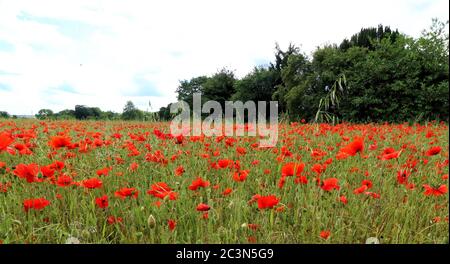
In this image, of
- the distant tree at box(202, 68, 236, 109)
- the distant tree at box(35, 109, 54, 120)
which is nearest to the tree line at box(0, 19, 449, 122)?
the distant tree at box(35, 109, 54, 120)

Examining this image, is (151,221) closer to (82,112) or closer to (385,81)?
(82,112)

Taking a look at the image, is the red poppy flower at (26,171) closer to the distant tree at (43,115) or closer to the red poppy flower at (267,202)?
the red poppy flower at (267,202)

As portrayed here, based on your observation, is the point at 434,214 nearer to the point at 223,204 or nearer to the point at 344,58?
the point at 223,204

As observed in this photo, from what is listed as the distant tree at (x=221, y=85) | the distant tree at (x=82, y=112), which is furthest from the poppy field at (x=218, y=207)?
the distant tree at (x=221, y=85)

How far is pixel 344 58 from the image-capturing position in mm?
18828

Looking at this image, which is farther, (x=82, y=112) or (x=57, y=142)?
(x=82, y=112)

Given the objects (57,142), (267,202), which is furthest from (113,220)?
(267,202)

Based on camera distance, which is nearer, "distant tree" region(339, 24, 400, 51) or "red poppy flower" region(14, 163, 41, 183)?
"red poppy flower" region(14, 163, 41, 183)

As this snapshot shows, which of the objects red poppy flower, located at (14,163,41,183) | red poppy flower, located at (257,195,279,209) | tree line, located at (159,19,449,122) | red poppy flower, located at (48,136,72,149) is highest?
tree line, located at (159,19,449,122)

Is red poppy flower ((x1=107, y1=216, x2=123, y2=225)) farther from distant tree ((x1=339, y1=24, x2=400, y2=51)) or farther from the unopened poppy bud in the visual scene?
distant tree ((x1=339, y1=24, x2=400, y2=51))
